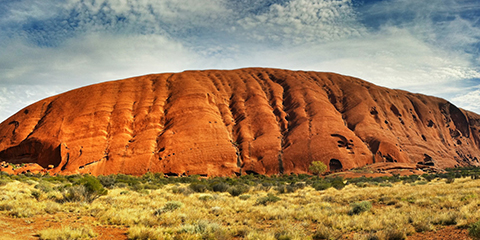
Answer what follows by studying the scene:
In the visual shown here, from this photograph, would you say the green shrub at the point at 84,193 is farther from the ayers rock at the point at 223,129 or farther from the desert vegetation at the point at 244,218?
the ayers rock at the point at 223,129

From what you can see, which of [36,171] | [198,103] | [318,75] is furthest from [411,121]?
[36,171]

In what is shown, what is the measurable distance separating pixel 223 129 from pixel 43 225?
4341 cm

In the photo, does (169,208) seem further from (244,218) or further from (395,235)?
(395,235)

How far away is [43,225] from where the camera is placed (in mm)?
8562

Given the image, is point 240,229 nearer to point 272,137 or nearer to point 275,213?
point 275,213

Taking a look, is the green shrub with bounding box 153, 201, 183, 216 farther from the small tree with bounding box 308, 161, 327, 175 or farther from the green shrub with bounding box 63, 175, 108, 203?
Answer: the small tree with bounding box 308, 161, 327, 175

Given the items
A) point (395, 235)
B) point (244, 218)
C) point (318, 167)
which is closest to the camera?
point (395, 235)

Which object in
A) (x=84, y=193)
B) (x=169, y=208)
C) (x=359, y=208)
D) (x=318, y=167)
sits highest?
(x=84, y=193)

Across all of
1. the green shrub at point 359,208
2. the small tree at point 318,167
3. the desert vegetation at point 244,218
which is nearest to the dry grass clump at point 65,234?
the desert vegetation at point 244,218

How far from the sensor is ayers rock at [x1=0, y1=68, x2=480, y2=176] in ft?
151

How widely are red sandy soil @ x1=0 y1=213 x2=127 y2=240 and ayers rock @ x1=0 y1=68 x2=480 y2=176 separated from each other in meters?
34.4

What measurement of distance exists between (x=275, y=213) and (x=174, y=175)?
34.4 m

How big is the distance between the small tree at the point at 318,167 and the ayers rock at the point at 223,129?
8.07 feet

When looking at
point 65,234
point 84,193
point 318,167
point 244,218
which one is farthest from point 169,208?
point 318,167
